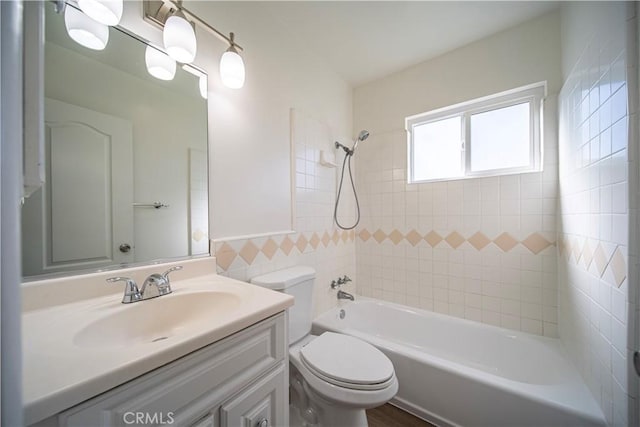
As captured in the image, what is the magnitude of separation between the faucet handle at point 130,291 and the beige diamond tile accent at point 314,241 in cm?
111

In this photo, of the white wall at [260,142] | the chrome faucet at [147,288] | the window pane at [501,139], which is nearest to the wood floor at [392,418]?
the white wall at [260,142]

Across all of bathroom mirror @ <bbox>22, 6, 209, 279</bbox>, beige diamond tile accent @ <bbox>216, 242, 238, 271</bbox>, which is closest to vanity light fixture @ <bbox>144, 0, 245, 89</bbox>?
bathroom mirror @ <bbox>22, 6, 209, 279</bbox>

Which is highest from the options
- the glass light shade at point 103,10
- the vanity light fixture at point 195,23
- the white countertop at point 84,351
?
the vanity light fixture at point 195,23

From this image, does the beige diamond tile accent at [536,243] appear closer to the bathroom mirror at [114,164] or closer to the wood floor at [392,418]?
the wood floor at [392,418]

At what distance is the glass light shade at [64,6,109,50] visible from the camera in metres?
0.83

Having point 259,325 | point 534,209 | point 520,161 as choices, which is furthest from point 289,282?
point 520,161

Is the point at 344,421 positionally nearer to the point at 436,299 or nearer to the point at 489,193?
the point at 436,299

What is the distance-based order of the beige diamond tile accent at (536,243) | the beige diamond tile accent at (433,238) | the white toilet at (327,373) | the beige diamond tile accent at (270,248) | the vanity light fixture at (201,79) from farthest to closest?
1. the beige diamond tile accent at (433,238)
2. the beige diamond tile accent at (536,243)
3. the beige diamond tile accent at (270,248)
4. the vanity light fixture at (201,79)
5. the white toilet at (327,373)

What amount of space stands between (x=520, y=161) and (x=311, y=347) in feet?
6.26

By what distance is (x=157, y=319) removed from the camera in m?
0.86

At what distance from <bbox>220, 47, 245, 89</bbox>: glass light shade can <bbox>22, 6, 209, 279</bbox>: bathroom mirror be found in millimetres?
125

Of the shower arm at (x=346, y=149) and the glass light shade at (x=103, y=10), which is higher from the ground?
the glass light shade at (x=103, y=10)

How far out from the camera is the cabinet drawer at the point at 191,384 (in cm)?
47

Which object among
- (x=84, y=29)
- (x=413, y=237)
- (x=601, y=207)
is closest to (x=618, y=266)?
(x=601, y=207)
